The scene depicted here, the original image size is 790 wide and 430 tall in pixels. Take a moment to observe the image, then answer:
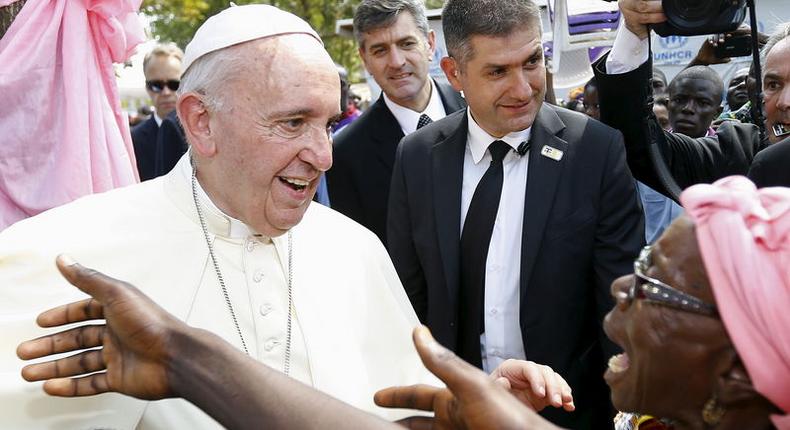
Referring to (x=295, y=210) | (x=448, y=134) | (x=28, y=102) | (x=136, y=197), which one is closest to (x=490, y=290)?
(x=448, y=134)

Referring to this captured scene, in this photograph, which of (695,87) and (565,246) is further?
(695,87)

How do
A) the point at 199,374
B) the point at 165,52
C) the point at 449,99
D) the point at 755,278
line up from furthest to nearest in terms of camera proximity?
the point at 165,52 < the point at 449,99 < the point at 199,374 < the point at 755,278

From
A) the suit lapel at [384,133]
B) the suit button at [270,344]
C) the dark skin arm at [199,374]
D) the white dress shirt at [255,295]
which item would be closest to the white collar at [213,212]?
the white dress shirt at [255,295]

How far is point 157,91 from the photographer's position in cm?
852

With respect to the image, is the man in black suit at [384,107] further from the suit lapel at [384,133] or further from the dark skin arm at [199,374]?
the dark skin arm at [199,374]

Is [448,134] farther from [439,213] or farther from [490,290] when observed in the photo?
[490,290]

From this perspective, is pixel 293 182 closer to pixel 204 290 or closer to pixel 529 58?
pixel 204 290

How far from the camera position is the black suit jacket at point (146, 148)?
8180 mm

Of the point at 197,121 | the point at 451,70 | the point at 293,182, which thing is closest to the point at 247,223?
the point at 293,182

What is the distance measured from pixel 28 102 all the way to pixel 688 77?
5096mm

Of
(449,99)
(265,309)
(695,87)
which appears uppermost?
(265,309)

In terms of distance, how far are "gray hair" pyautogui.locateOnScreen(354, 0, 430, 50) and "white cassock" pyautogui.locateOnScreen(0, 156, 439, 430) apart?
2987 mm

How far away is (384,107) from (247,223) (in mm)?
3006

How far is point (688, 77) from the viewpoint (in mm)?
7371
